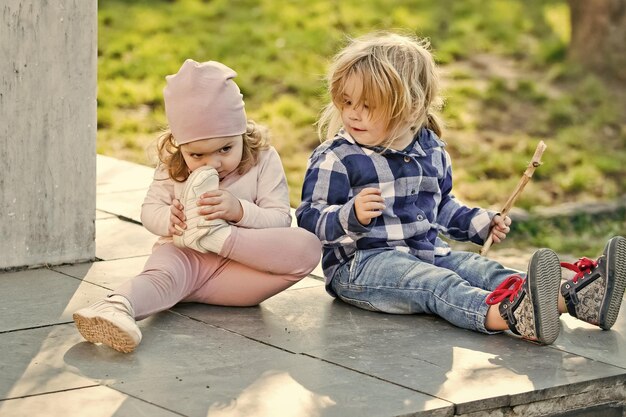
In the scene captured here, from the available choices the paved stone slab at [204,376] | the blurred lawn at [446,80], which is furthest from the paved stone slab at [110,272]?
the blurred lawn at [446,80]

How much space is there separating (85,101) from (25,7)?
0.41 m

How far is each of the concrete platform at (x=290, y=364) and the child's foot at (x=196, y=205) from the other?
10.8 inches

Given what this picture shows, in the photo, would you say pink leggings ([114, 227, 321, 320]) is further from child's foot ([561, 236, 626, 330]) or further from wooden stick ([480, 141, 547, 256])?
child's foot ([561, 236, 626, 330])

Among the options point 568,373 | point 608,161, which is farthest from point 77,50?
point 608,161

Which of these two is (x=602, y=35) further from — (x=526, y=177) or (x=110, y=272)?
(x=110, y=272)

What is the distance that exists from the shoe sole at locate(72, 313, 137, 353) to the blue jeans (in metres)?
0.90

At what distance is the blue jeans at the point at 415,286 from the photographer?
155 inches

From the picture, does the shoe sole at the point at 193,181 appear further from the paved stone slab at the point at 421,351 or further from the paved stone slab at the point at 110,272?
the paved stone slab at the point at 110,272

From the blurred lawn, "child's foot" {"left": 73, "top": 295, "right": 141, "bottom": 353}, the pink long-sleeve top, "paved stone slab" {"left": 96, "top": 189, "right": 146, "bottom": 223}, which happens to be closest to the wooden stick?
the pink long-sleeve top

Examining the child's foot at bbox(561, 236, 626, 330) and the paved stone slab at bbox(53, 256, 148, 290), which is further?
the paved stone slab at bbox(53, 256, 148, 290)

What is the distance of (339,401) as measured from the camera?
3.22 m

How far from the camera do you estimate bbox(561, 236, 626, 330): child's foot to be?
12.9 ft

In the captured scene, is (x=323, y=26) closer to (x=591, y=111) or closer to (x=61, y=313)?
(x=591, y=111)

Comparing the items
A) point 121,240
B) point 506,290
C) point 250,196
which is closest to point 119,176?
point 121,240
